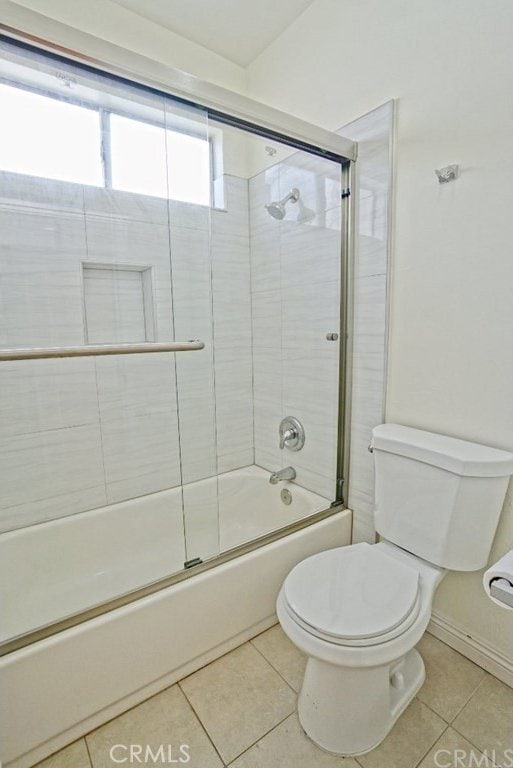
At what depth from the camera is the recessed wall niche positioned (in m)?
1.67

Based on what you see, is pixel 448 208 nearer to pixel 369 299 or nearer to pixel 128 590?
pixel 369 299

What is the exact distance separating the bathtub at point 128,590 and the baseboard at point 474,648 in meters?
0.47

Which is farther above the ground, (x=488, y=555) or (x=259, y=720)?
(x=488, y=555)

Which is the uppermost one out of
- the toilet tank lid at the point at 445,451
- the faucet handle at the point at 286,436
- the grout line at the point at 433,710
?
the toilet tank lid at the point at 445,451

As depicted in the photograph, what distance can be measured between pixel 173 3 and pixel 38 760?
2.74 metres

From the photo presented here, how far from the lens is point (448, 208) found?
1.31 m

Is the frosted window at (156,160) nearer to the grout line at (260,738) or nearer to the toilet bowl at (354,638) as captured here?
the toilet bowl at (354,638)

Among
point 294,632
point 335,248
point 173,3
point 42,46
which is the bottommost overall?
point 294,632

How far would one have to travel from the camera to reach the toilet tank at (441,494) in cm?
119

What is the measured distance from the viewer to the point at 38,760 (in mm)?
1072

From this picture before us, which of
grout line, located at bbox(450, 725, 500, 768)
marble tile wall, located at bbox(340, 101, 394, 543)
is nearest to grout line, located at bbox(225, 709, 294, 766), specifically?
grout line, located at bbox(450, 725, 500, 768)

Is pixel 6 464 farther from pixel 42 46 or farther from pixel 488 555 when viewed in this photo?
pixel 488 555

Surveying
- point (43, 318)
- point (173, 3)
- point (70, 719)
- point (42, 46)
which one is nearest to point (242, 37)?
point (173, 3)

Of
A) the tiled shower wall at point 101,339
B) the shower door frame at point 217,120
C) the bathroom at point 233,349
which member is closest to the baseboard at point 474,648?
the bathroom at point 233,349
